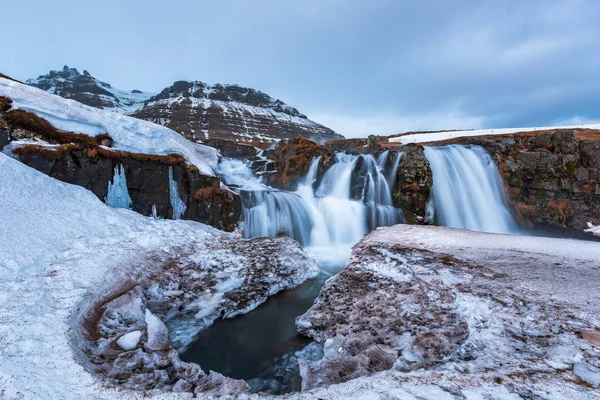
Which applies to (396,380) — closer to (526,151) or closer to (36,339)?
(36,339)

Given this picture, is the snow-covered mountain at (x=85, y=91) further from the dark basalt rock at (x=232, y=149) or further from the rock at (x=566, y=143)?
the rock at (x=566, y=143)

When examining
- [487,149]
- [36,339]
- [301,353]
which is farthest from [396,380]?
[487,149]

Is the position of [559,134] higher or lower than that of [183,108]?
lower

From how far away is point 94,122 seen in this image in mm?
13031

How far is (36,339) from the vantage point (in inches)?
154

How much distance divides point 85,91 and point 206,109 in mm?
77518

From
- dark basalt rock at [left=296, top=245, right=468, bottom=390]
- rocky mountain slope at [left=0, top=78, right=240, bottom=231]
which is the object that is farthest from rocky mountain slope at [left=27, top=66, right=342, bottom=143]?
dark basalt rock at [left=296, top=245, right=468, bottom=390]

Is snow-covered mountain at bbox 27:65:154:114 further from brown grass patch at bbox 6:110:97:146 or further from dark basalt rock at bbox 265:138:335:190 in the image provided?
brown grass patch at bbox 6:110:97:146

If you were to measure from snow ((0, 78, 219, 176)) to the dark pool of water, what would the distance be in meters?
9.08

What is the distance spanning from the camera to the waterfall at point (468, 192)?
59.3 feet

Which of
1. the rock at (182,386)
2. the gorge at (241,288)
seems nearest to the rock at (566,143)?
the gorge at (241,288)

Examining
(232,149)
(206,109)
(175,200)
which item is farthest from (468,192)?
(206,109)

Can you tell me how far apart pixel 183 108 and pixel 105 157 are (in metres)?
98.5

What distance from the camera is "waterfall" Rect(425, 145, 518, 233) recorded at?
1806 centimetres
